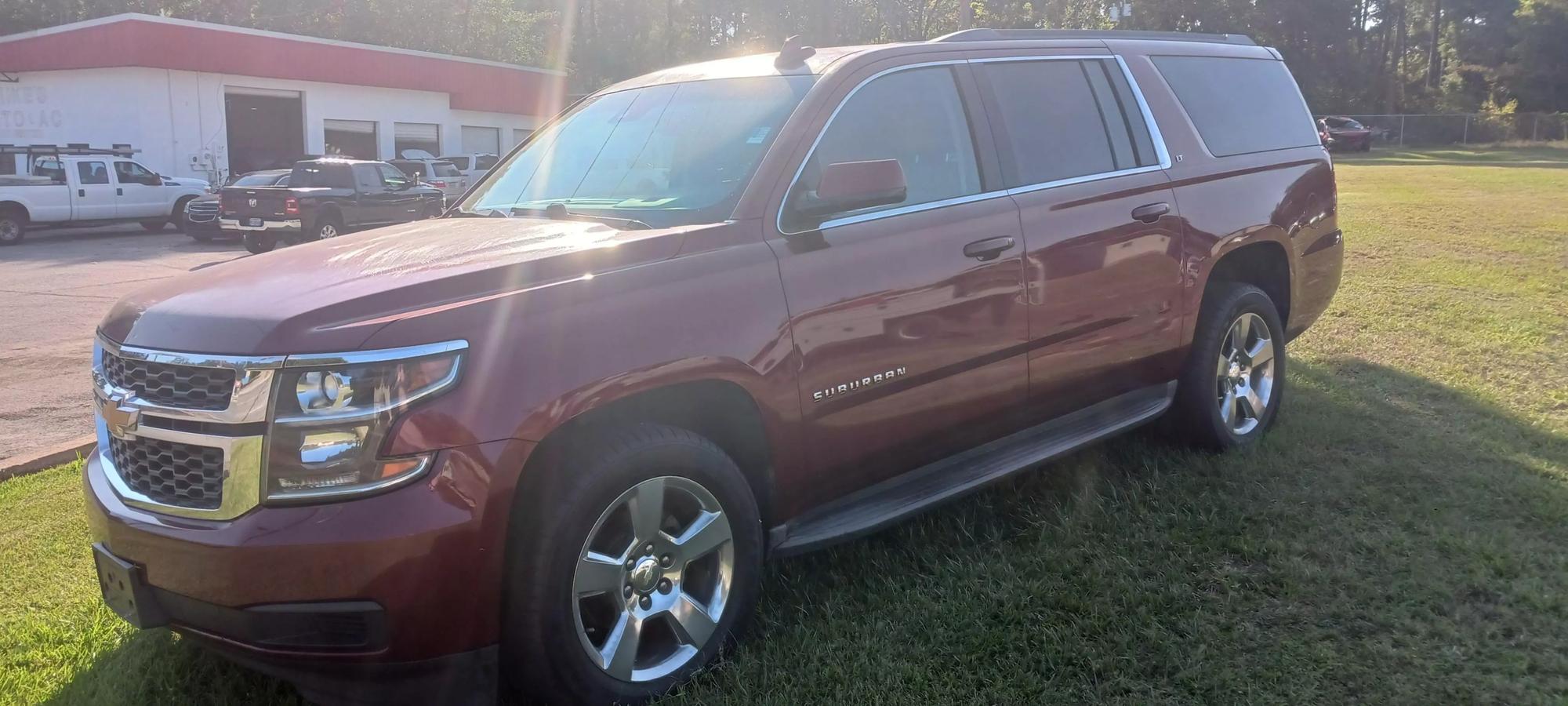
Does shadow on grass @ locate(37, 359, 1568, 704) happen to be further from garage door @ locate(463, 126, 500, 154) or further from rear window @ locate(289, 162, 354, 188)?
garage door @ locate(463, 126, 500, 154)

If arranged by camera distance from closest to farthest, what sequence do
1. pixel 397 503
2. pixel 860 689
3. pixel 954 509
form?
pixel 397 503
pixel 860 689
pixel 954 509

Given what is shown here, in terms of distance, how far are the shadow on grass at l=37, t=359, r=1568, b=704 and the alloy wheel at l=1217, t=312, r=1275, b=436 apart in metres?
0.20

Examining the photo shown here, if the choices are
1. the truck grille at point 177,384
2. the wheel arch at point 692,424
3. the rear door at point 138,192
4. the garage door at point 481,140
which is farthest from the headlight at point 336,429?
the garage door at point 481,140

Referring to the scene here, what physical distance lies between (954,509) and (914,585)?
31.7 inches

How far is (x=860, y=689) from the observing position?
10.6 ft

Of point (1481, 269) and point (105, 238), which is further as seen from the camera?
point (105, 238)

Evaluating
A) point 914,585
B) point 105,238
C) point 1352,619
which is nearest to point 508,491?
point 914,585

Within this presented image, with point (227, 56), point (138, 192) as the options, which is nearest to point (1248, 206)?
point (138, 192)

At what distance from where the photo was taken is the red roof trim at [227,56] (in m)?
27.5

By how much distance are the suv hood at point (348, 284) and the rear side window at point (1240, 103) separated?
3.07 meters

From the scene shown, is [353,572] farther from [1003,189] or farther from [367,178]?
[367,178]

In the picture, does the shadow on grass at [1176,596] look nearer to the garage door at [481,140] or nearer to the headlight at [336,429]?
the headlight at [336,429]

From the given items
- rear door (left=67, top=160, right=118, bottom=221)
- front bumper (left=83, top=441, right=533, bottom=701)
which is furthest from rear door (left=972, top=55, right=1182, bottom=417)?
rear door (left=67, top=160, right=118, bottom=221)

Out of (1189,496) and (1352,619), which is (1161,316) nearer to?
(1189,496)
